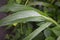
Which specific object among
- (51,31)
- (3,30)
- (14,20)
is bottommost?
(3,30)

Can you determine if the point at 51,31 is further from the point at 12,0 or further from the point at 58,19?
the point at 12,0

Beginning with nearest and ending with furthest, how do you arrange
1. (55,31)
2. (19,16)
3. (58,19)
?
(19,16), (55,31), (58,19)

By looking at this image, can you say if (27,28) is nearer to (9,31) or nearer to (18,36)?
(18,36)

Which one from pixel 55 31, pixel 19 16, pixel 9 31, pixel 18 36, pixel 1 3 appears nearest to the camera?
pixel 19 16

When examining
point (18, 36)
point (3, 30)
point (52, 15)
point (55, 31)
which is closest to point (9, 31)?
point (3, 30)

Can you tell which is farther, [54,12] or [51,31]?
[54,12]

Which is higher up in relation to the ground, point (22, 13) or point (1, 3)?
point (22, 13)
